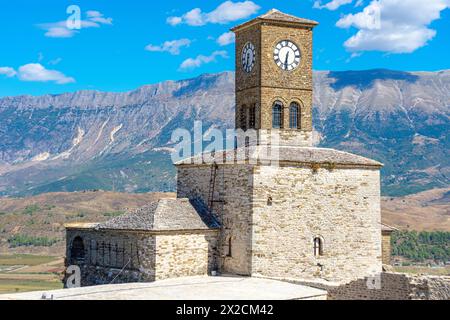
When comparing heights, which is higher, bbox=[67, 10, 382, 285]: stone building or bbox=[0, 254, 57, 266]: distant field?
bbox=[67, 10, 382, 285]: stone building

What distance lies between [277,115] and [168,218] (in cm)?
805

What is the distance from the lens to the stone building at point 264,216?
2994 cm

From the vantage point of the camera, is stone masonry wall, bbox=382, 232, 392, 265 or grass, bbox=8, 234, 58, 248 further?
grass, bbox=8, 234, 58, 248

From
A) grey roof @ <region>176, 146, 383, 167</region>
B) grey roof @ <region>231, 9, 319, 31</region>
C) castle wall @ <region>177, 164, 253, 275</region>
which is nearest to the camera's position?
castle wall @ <region>177, 164, 253, 275</region>

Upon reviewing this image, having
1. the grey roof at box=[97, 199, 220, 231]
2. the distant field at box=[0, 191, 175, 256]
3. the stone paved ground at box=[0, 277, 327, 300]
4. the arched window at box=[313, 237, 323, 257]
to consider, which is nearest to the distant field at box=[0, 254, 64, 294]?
the distant field at box=[0, 191, 175, 256]

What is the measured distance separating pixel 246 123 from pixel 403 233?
82.7m

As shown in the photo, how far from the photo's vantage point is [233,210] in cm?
3098

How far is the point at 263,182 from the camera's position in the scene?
98.5 ft

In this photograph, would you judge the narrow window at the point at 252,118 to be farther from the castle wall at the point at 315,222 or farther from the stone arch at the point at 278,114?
the castle wall at the point at 315,222

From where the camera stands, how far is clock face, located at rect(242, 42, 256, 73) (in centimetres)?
Result: 3469

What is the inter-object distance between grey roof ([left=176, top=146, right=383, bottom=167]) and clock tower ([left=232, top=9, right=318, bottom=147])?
6.00 ft

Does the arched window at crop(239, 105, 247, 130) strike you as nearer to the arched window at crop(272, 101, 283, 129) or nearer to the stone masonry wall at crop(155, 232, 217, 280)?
the arched window at crop(272, 101, 283, 129)
